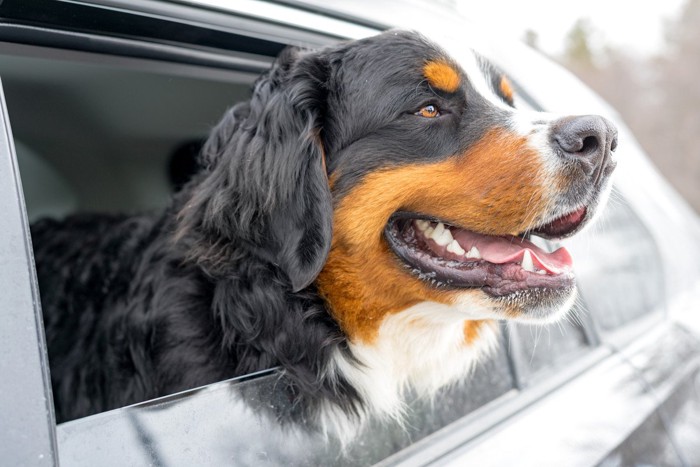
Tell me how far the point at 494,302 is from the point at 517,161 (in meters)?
0.42

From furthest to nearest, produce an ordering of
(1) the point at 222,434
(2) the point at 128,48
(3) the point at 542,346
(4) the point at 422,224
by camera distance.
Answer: (3) the point at 542,346, (4) the point at 422,224, (2) the point at 128,48, (1) the point at 222,434

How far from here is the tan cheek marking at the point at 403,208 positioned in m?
1.89

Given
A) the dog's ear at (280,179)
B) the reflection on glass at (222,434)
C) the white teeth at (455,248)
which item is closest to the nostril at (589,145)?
→ the white teeth at (455,248)

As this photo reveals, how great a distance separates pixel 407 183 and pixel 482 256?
0.32m

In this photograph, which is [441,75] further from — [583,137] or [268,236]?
[268,236]

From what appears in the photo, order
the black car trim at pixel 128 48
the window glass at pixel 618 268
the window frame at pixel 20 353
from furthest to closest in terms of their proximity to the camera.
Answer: the window glass at pixel 618 268 → the black car trim at pixel 128 48 → the window frame at pixel 20 353

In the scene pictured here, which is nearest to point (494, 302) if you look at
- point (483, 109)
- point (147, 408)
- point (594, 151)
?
point (594, 151)

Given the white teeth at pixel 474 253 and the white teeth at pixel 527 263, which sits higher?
the white teeth at pixel 474 253

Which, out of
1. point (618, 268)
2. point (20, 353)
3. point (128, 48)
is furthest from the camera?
point (618, 268)

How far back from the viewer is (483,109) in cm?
212

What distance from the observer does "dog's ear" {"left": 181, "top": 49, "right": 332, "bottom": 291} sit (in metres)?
1.88

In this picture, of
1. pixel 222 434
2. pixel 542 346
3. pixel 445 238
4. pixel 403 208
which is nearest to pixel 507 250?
pixel 445 238

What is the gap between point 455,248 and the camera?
1.99 metres

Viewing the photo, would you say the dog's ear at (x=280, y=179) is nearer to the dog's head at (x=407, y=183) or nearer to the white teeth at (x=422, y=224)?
the dog's head at (x=407, y=183)
